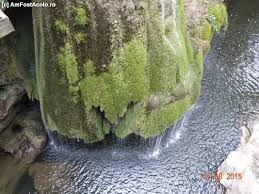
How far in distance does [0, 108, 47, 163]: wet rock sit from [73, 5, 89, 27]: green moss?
4.22m

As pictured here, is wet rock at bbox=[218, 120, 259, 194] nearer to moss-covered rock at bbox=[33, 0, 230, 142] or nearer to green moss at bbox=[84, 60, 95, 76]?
moss-covered rock at bbox=[33, 0, 230, 142]

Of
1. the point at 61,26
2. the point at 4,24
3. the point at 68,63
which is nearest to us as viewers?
the point at 4,24

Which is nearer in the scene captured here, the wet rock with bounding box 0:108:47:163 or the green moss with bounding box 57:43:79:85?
the green moss with bounding box 57:43:79:85

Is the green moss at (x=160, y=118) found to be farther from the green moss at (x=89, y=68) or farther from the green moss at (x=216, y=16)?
the green moss at (x=216, y=16)

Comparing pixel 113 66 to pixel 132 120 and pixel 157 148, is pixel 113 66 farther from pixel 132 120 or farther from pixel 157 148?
pixel 157 148

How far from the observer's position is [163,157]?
1042 cm

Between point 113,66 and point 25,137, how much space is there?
417 centimetres

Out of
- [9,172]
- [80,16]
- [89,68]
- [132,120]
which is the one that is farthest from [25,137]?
[80,16]

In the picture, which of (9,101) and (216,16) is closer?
(9,101)

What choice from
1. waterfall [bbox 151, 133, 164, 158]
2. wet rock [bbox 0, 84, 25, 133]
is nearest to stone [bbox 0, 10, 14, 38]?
wet rock [bbox 0, 84, 25, 133]

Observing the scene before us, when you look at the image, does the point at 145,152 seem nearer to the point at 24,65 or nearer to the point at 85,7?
the point at 24,65

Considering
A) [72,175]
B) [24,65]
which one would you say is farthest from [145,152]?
[24,65]

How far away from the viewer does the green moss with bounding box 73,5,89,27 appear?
7.43 meters

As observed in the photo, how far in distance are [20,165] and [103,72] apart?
A: 4150 mm
